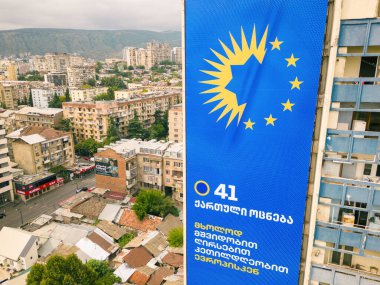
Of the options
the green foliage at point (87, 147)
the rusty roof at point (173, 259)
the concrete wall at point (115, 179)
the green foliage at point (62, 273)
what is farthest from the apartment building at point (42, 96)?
the green foliage at point (62, 273)

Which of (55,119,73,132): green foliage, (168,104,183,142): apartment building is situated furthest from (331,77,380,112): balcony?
(55,119,73,132): green foliage

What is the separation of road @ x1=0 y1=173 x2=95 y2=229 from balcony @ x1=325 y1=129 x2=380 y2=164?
28386 millimetres

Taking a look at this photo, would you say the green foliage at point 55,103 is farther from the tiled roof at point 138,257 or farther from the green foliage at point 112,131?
the tiled roof at point 138,257

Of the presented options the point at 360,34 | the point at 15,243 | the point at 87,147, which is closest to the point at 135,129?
the point at 87,147

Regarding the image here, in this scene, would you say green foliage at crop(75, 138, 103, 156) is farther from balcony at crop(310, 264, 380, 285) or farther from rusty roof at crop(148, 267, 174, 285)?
balcony at crop(310, 264, 380, 285)

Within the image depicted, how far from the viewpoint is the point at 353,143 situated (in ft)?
17.1

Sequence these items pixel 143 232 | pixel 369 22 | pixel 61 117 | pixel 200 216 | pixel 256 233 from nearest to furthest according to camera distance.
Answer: pixel 369 22
pixel 256 233
pixel 200 216
pixel 143 232
pixel 61 117

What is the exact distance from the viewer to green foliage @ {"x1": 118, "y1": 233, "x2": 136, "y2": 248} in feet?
72.3

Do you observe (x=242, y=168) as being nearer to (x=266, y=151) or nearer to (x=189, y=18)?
(x=266, y=151)

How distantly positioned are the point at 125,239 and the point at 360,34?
69.5ft

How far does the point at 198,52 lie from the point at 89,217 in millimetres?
23409

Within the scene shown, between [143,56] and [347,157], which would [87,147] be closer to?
[347,157]

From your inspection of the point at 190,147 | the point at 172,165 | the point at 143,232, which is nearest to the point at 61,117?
the point at 172,165

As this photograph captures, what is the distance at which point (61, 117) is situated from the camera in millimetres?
48188
